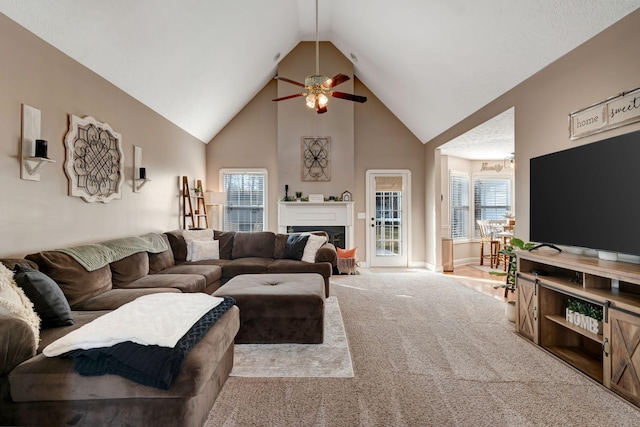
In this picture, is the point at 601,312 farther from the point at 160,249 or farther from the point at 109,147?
the point at 109,147

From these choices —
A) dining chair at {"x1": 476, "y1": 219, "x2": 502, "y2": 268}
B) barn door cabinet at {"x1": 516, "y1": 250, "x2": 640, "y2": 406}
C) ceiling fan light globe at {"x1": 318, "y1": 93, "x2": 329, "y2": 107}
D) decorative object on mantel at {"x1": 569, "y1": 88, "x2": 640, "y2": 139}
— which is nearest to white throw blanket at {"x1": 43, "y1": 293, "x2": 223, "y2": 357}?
barn door cabinet at {"x1": 516, "y1": 250, "x2": 640, "y2": 406}

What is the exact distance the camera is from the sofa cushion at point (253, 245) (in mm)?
5121

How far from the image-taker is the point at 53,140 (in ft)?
9.71

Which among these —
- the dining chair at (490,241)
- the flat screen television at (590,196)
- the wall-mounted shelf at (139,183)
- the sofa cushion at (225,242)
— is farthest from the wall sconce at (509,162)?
the wall-mounted shelf at (139,183)

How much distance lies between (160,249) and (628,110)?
4663mm

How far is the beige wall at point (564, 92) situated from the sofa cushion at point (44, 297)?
13.4ft

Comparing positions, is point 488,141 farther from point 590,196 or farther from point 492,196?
point 590,196

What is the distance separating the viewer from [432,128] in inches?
250

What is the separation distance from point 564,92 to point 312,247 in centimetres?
335

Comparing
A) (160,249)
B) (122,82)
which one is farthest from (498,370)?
(122,82)

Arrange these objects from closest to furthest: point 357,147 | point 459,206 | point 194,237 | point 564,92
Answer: point 564,92
point 194,237
point 357,147
point 459,206

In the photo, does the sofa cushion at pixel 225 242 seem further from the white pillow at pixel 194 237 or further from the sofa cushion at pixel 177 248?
the sofa cushion at pixel 177 248

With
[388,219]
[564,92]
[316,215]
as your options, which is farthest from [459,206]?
[564,92]

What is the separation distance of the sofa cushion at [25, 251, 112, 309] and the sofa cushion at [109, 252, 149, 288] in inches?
13.8
